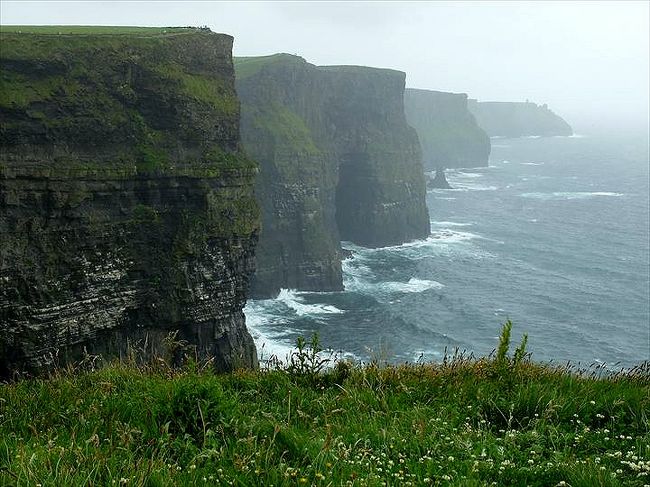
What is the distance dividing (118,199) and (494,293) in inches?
1783

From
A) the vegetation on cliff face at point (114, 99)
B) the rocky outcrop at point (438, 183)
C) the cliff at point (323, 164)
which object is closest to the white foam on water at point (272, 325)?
the cliff at point (323, 164)

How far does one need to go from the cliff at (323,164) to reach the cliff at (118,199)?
95.1ft

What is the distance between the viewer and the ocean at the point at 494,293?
177 ft

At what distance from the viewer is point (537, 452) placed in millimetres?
6215

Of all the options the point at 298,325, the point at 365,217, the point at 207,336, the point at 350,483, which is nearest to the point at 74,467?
the point at 350,483

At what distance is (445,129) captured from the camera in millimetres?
180750

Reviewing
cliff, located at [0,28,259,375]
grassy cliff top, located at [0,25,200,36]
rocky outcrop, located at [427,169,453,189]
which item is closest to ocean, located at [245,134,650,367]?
cliff, located at [0,28,259,375]

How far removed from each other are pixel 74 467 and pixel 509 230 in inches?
3878

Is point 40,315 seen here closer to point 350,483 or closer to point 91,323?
point 91,323

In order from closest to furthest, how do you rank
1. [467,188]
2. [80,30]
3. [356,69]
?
[80,30], [356,69], [467,188]

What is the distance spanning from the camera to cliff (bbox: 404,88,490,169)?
175 meters

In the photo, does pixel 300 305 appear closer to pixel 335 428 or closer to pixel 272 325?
pixel 272 325

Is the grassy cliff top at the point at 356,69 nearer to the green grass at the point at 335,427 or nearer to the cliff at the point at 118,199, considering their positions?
the cliff at the point at 118,199

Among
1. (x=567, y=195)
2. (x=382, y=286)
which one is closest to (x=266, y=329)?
(x=382, y=286)
